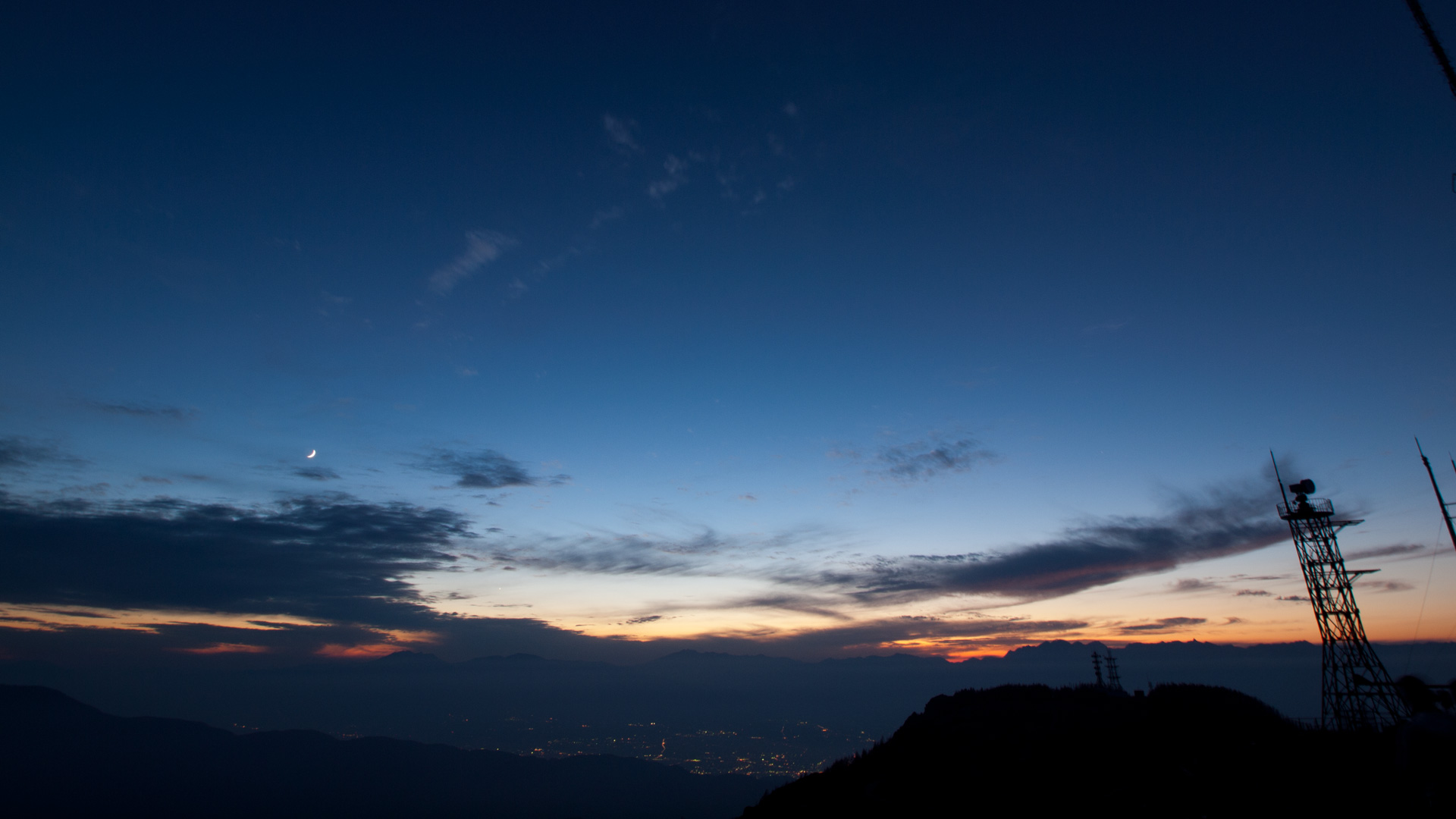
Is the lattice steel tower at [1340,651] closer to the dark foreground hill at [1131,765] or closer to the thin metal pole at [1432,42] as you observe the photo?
the dark foreground hill at [1131,765]

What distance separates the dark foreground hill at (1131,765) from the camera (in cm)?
1295

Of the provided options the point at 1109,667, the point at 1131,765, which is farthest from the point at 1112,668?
the point at 1131,765

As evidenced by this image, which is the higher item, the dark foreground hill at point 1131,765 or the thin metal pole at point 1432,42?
the thin metal pole at point 1432,42

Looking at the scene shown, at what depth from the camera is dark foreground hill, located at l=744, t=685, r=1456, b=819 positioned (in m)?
13.0

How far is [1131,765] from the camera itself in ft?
60.0

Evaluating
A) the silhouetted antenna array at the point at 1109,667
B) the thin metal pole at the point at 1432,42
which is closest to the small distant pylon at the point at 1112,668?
the silhouetted antenna array at the point at 1109,667

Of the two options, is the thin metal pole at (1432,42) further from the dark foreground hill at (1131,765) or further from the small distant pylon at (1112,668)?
the small distant pylon at (1112,668)

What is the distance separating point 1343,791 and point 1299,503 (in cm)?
2983

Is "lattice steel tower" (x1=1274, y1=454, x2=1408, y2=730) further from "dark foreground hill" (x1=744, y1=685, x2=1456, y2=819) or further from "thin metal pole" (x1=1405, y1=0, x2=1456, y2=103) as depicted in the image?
"thin metal pole" (x1=1405, y1=0, x2=1456, y2=103)

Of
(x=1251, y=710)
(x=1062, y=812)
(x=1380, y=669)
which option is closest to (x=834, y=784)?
(x=1062, y=812)

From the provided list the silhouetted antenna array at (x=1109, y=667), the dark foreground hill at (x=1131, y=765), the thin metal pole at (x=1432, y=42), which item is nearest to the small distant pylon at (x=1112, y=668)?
the silhouetted antenna array at (x=1109, y=667)

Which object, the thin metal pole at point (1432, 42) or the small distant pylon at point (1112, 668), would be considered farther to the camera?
the small distant pylon at point (1112, 668)

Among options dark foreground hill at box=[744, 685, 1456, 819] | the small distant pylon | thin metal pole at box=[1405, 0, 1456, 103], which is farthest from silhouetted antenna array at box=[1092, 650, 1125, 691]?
thin metal pole at box=[1405, 0, 1456, 103]

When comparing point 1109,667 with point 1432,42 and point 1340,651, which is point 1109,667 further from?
point 1432,42
